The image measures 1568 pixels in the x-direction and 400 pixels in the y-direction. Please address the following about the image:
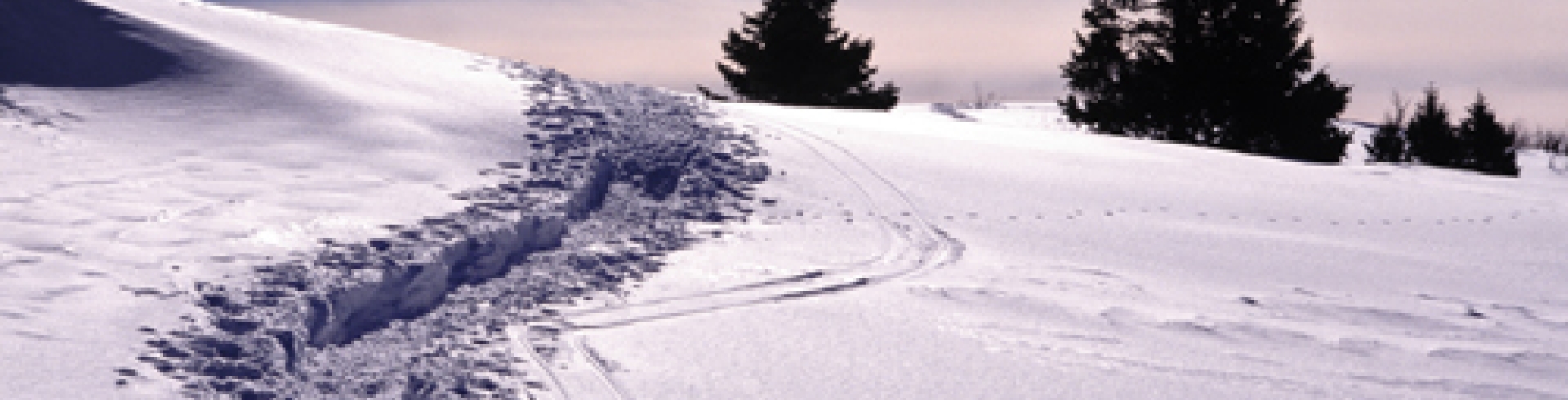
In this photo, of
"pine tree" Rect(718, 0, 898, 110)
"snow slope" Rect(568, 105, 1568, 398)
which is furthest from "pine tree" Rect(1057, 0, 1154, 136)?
"snow slope" Rect(568, 105, 1568, 398)

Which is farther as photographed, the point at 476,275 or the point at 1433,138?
the point at 1433,138

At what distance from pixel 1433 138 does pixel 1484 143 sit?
1.23 m

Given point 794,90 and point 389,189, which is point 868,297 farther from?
point 794,90

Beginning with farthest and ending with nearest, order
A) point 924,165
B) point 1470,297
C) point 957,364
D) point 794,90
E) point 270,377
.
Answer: point 794,90 → point 924,165 → point 1470,297 → point 957,364 → point 270,377

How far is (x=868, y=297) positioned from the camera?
268 inches

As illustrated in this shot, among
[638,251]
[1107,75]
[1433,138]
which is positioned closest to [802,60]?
[1107,75]

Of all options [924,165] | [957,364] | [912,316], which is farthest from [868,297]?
[924,165]

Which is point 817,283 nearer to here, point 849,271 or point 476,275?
point 849,271

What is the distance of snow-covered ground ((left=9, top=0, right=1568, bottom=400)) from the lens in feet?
18.5

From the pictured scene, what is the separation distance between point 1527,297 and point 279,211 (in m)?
7.05

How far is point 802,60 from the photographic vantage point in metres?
30.6

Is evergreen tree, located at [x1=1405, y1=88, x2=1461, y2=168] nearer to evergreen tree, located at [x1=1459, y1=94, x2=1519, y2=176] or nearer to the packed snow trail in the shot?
evergreen tree, located at [x1=1459, y1=94, x2=1519, y2=176]

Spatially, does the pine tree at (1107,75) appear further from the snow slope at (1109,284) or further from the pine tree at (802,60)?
the snow slope at (1109,284)

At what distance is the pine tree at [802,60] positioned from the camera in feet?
99.5
